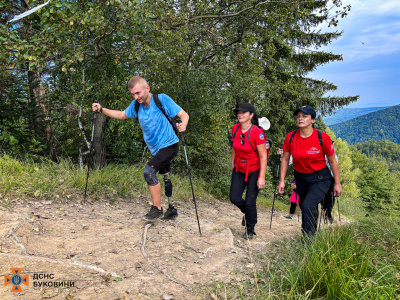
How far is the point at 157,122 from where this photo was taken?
4832 mm

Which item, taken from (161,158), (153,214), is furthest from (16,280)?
(161,158)

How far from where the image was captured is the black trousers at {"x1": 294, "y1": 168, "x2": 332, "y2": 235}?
4.34 meters

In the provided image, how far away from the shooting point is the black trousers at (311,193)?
14.2 ft

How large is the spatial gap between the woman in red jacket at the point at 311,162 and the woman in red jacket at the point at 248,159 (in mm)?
551

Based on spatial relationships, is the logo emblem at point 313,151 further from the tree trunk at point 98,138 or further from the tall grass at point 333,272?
the tree trunk at point 98,138

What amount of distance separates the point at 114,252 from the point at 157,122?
83.1 inches

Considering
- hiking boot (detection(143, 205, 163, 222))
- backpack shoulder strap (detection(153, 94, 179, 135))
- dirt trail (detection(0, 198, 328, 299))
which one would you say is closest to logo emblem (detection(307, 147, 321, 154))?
dirt trail (detection(0, 198, 328, 299))

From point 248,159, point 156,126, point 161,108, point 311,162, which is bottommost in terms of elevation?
point 248,159

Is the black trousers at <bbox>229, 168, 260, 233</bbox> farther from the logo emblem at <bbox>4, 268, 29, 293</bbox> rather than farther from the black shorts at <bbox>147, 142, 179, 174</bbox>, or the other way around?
the logo emblem at <bbox>4, 268, 29, 293</bbox>

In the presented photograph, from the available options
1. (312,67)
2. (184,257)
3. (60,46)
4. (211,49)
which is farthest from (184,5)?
(312,67)

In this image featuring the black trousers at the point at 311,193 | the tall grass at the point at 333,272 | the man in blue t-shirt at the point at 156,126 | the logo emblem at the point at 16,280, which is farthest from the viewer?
the man in blue t-shirt at the point at 156,126

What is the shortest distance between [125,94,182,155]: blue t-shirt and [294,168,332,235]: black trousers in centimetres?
227

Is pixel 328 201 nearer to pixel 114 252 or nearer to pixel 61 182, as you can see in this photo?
pixel 114 252

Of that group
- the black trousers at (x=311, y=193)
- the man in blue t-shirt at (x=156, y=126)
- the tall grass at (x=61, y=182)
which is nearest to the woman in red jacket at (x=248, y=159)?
the black trousers at (x=311, y=193)
